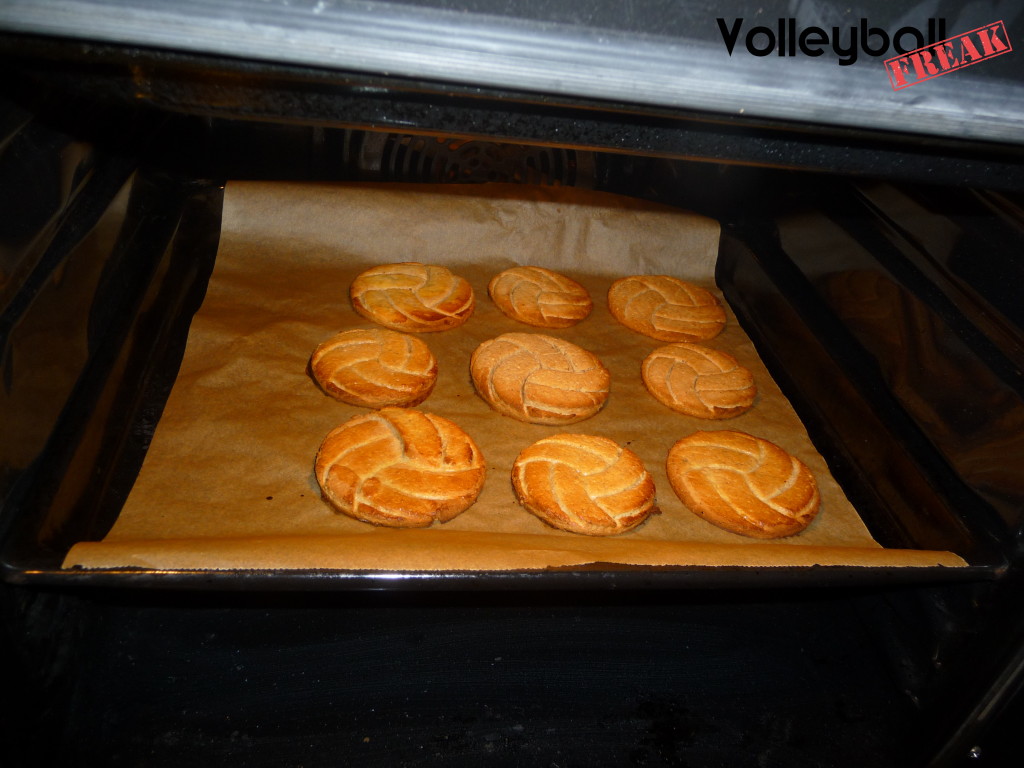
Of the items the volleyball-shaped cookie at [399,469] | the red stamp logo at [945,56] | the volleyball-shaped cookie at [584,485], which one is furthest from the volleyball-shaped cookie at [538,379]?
the red stamp logo at [945,56]

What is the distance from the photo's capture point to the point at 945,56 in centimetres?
92

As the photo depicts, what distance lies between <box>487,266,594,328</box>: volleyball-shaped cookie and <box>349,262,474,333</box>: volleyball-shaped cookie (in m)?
0.15

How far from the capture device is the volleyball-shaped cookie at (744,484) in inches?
81.7

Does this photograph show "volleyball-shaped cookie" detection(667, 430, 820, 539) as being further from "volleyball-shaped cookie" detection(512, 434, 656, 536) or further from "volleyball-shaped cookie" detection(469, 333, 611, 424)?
"volleyball-shaped cookie" detection(469, 333, 611, 424)

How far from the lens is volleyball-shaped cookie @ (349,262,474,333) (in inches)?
105

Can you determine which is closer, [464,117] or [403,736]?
[464,117]

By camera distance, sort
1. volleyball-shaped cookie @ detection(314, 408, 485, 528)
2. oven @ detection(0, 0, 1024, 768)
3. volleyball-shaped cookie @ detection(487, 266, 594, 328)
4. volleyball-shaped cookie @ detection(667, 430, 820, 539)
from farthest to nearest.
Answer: volleyball-shaped cookie @ detection(487, 266, 594, 328) < volleyball-shaped cookie @ detection(667, 430, 820, 539) < volleyball-shaped cookie @ detection(314, 408, 485, 528) < oven @ detection(0, 0, 1024, 768)

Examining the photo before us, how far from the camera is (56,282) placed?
170 cm

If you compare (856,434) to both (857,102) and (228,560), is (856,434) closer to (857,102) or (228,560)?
(857,102)

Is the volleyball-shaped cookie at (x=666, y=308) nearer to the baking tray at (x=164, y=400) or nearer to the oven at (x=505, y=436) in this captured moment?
the baking tray at (x=164, y=400)

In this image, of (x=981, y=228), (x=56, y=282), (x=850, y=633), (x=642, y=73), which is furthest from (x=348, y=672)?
(x=981, y=228)

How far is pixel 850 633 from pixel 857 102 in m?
1.71

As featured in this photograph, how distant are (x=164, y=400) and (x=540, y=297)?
1438mm

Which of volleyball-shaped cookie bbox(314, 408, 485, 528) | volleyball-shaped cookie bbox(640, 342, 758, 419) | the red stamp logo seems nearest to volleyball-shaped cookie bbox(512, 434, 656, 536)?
volleyball-shaped cookie bbox(314, 408, 485, 528)
